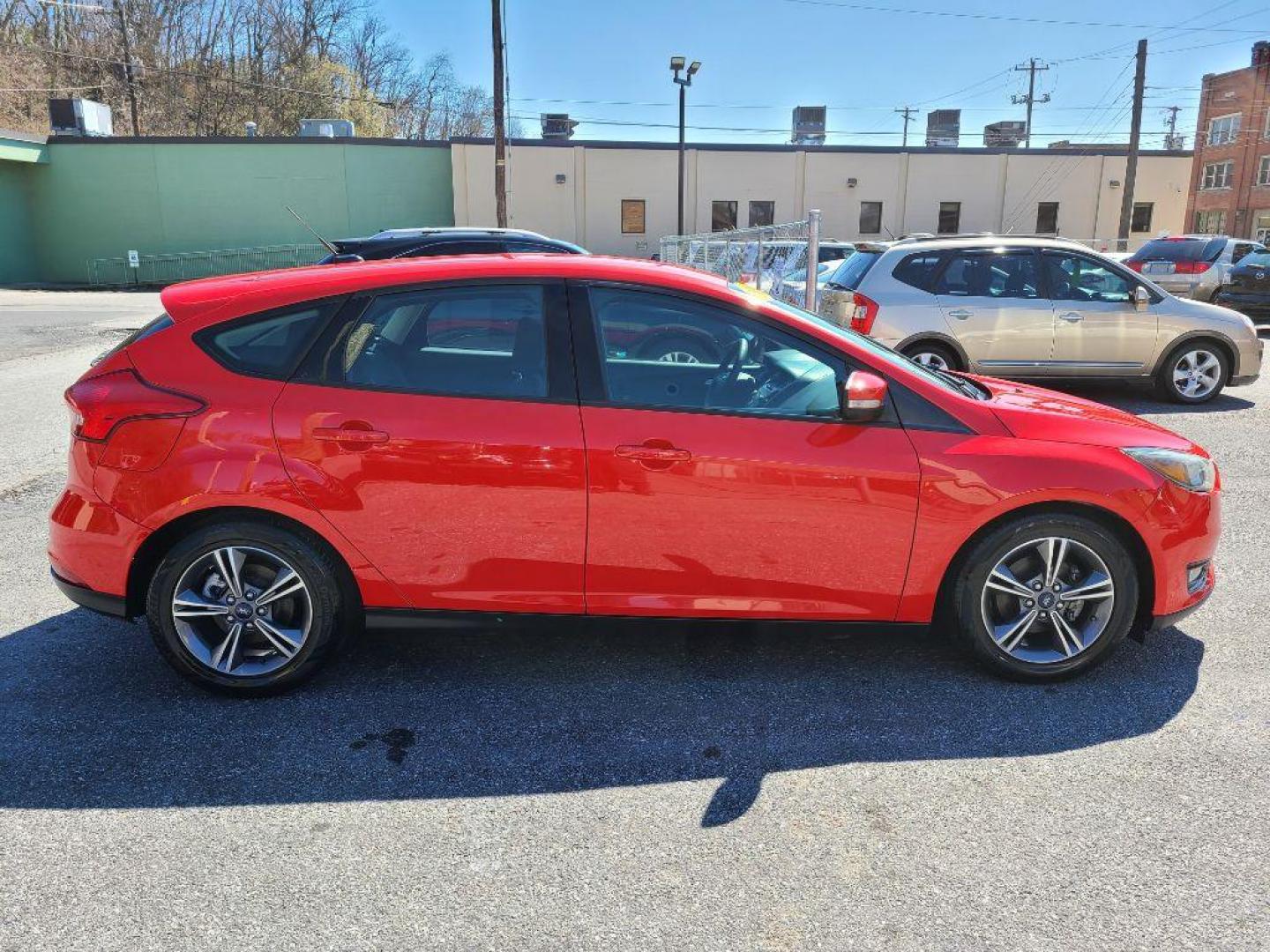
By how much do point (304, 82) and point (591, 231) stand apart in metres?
23.3

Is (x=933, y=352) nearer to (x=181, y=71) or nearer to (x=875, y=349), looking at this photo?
(x=875, y=349)

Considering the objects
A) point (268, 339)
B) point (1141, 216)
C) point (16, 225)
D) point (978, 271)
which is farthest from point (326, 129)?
point (268, 339)

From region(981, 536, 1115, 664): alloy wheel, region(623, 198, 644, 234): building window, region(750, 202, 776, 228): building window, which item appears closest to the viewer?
region(981, 536, 1115, 664): alloy wheel

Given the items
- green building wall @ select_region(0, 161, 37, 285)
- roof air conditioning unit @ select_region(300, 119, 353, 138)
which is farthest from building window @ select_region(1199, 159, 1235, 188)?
green building wall @ select_region(0, 161, 37, 285)

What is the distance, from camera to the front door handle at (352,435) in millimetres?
3344

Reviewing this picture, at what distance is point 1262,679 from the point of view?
3709mm

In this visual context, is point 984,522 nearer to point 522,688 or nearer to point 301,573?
point 522,688

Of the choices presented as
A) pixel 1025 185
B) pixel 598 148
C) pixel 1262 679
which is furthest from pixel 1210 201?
pixel 1262 679

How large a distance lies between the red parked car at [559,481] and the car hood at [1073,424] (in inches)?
0.9

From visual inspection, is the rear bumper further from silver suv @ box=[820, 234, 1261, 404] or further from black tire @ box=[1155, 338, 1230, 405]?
black tire @ box=[1155, 338, 1230, 405]

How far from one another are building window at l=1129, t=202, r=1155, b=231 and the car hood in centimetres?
3809

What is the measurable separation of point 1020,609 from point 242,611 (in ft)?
9.66

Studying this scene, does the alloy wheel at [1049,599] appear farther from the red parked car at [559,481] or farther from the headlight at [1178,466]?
the headlight at [1178,466]

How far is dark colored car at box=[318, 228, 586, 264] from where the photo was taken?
9.15m
